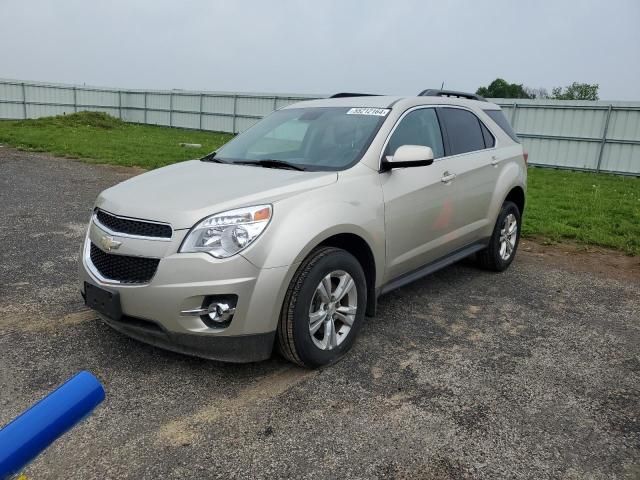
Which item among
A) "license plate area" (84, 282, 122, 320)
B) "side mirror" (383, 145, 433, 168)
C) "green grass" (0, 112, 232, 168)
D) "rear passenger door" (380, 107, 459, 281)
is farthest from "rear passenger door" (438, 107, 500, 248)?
"green grass" (0, 112, 232, 168)

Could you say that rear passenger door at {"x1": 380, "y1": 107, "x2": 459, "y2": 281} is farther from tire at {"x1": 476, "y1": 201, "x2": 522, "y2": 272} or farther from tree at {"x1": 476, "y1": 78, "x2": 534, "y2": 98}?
tree at {"x1": 476, "y1": 78, "x2": 534, "y2": 98}

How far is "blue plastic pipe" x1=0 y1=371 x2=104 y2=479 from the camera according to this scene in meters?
0.83

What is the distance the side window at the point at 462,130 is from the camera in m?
4.78

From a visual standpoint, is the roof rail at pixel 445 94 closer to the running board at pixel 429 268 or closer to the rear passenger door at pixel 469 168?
the rear passenger door at pixel 469 168

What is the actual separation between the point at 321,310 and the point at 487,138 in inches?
113

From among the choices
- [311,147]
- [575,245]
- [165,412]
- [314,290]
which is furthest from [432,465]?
[575,245]

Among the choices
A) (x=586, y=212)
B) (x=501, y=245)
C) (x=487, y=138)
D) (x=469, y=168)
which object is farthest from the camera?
(x=586, y=212)

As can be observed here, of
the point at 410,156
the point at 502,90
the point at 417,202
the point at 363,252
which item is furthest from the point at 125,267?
the point at 502,90

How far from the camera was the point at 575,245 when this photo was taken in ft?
23.5

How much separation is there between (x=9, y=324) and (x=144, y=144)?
15477mm

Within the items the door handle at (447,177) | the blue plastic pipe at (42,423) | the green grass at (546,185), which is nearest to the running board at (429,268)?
the door handle at (447,177)

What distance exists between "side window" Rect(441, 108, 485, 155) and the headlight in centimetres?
226

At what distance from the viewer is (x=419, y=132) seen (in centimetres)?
439

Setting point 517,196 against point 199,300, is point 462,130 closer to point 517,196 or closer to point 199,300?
point 517,196
